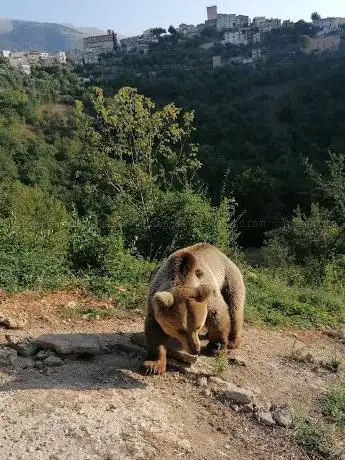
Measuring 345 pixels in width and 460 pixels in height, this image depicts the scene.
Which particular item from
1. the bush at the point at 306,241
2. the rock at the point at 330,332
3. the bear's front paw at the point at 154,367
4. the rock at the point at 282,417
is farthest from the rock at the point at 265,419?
the bush at the point at 306,241

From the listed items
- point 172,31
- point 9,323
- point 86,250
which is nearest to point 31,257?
point 86,250

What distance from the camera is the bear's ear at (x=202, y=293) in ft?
15.1

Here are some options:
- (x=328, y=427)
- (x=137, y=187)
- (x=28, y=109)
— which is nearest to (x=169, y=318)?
(x=328, y=427)

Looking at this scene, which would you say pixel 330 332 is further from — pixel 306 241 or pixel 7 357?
pixel 306 241

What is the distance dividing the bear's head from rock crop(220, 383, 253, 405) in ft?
1.46

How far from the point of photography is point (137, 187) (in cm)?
1459

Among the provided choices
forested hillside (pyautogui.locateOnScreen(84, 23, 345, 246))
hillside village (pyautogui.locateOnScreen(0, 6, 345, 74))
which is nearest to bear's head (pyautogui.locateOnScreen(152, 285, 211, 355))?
forested hillside (pyautogui.locateOnScreen(84, 23, 345, 246))

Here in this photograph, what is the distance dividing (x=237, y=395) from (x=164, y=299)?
1.06 meters

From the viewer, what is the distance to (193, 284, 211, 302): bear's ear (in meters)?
4.61

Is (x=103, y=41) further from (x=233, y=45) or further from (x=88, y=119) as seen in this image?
(x=88, y=119)

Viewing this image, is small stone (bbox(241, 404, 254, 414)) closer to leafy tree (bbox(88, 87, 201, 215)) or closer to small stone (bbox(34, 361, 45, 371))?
small stone (bbox(34, 361, 45, 371))

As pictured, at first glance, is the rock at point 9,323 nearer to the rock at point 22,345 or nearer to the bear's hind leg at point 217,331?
the rock at point 22,345

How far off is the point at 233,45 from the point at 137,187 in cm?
7694

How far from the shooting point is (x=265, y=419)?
429 cm
